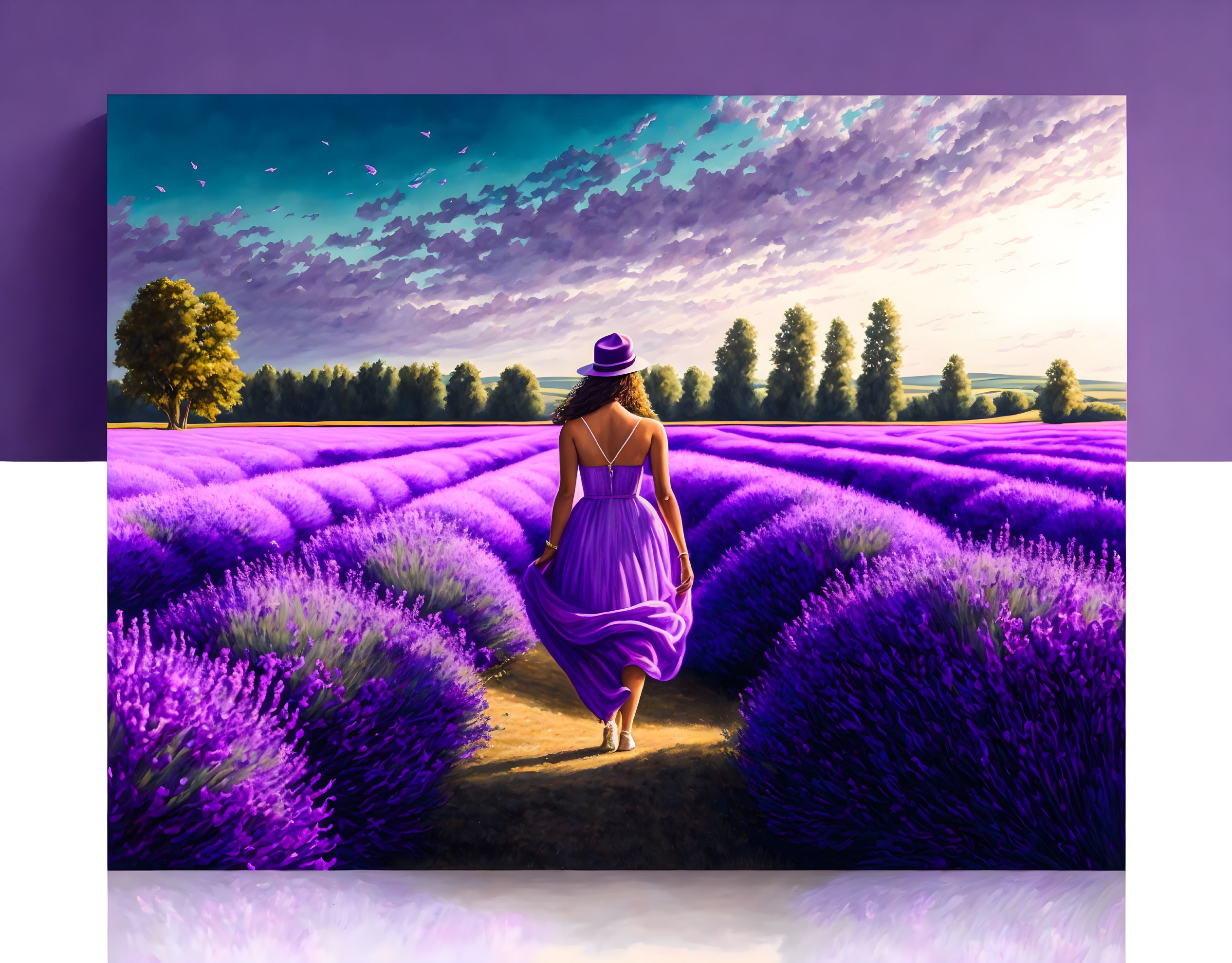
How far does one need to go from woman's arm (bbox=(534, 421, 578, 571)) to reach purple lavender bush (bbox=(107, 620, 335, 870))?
101 centimetres

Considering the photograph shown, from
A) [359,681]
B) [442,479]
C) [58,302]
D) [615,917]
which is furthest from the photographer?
[58,302]

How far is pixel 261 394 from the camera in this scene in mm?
3002

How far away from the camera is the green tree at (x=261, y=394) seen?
2.99 m

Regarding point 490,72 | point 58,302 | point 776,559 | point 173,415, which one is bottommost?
point 776,559

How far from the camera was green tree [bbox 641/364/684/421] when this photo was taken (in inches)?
116

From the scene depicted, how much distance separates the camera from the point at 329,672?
2844 millimetres

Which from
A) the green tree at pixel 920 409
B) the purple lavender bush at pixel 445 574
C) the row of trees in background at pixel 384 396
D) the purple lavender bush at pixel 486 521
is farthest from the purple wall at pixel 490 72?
the purple lavender bush at pixel 486 521

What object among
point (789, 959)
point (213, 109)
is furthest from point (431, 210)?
point (789, 959)

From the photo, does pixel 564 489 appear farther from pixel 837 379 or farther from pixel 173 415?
pixel 173 415

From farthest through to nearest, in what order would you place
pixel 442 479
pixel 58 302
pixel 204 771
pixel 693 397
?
pixel 58 302 → pixel 442 479 → pixel 693 397 → pixel 204 771

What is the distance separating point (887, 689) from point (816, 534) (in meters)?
0.59

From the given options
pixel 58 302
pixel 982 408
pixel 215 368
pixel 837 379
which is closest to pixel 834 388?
pixel 837 379

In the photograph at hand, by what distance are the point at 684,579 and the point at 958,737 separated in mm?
1040

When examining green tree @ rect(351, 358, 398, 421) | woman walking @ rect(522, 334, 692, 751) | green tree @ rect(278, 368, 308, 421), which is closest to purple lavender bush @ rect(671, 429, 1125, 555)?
woman walking @ rect(522, 334, 692, 751)
